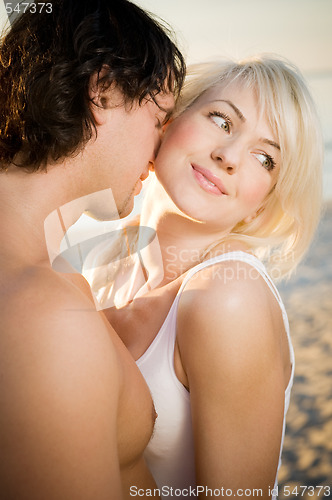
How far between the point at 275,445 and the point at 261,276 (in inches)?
24.1

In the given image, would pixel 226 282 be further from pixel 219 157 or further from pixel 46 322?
pixel 46 322

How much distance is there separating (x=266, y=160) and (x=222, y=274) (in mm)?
596

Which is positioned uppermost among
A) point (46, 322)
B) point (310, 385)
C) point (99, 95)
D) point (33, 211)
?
point (99, 95)

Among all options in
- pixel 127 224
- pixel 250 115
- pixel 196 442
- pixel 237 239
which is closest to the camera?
pixel 196 442

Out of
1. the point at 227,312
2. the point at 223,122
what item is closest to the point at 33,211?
the point at 227,312

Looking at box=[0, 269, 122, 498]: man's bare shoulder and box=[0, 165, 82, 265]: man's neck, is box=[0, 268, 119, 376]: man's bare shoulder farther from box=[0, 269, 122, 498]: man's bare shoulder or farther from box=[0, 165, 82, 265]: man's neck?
box=[0, 165, 82, 265]: man's neck

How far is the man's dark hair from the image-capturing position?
5.38 feet

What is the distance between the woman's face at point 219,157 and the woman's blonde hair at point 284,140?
6 cm

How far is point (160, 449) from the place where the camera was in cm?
189

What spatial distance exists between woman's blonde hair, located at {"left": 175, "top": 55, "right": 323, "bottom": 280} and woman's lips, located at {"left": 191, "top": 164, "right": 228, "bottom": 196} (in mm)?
301

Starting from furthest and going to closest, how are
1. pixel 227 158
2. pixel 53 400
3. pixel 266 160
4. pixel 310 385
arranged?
pixel 310 385
pixel 266 160
pixel 227 158
pixel 53 400

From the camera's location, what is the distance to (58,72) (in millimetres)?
1641

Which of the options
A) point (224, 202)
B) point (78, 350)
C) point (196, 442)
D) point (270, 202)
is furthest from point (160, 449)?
point (270, 202)

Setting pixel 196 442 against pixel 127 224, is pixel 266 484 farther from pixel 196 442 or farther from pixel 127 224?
pixel 127 224
